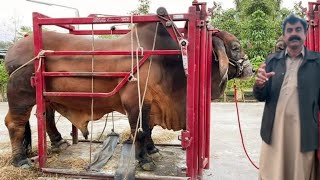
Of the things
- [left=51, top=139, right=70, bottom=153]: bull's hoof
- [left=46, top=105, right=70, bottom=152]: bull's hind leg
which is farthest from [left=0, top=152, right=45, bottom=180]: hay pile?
[left=46, top=105, right=70, bottom=152]: bull's hind leg

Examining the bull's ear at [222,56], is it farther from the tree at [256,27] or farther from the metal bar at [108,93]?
the tree at [256,27]

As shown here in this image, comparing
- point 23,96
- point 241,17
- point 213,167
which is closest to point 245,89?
point 241,17

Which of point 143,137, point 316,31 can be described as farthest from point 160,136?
point 316,31

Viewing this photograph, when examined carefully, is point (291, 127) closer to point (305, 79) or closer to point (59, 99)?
point (305, 79)

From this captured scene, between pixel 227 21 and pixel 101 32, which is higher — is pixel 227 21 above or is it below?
above

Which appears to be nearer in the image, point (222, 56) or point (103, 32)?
point (222, 56)

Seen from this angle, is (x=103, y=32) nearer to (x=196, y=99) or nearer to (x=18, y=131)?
(x=18, y=131)

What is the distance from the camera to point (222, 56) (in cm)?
477

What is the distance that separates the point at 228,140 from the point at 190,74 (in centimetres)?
294

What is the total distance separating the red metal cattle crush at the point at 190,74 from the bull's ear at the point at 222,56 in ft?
0.48

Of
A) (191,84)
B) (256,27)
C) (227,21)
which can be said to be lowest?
(191,84)

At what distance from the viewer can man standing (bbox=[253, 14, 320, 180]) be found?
9.95 feet

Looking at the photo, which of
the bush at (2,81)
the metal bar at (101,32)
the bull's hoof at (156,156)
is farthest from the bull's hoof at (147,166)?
the bush at (2,81)

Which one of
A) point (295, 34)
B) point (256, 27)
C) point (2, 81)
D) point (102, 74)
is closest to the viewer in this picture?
point (295, 34)
